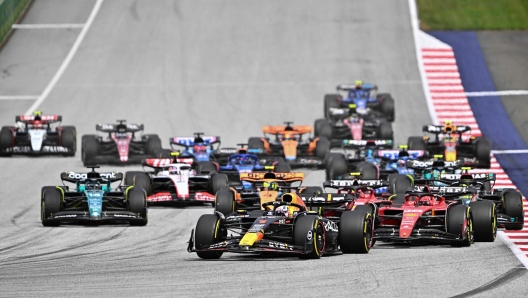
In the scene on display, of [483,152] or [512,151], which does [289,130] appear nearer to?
[483,152]

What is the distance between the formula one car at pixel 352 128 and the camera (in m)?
41.6

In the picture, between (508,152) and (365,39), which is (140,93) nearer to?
(365,39)

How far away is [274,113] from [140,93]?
5967mm

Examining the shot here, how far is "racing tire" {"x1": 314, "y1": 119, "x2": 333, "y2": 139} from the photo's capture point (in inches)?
1640

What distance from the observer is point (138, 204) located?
27953mm

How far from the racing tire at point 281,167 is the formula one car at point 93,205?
6.56 meters

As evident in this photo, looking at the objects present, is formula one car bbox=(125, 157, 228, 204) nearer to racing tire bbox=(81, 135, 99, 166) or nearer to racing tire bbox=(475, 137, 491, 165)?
racing tire bbox=(81, 135, 99, 166)

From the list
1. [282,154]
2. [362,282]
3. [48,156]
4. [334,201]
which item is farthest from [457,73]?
[362,282]

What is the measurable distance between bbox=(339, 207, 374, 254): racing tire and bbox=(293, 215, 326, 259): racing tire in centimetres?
73

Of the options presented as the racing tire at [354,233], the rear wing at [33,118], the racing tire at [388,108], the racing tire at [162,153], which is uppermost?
the racing tire at [388,108]

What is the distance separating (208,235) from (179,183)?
946cm

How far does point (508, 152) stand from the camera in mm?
40656

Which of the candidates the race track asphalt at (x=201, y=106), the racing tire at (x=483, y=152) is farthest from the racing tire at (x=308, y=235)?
the racing tire at (x=483, y=152)

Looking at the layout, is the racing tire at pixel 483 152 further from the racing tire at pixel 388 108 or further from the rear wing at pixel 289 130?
the racing tire at pixel 388 108
